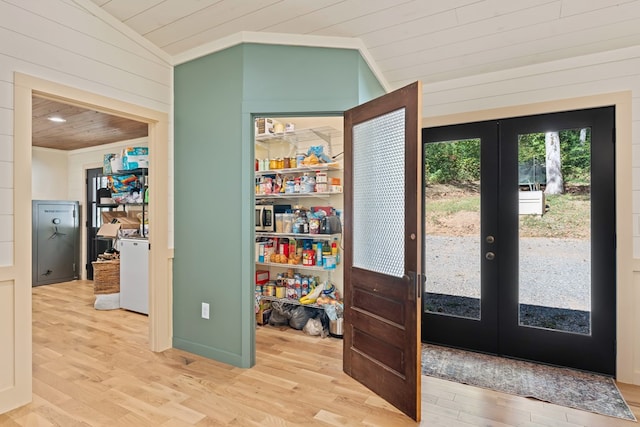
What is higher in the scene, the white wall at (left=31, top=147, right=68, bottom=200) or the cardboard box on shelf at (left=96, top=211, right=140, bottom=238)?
the white wall at (left=31, top=147, right=68, bottom=200)

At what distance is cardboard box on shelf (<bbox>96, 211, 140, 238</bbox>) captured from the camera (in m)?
4.95

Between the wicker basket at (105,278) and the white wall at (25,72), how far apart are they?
2.51 m

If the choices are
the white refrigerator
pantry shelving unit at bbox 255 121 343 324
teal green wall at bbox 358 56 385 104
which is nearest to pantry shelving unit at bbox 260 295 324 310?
pantry shelving unit at bbox 255 121 343 324

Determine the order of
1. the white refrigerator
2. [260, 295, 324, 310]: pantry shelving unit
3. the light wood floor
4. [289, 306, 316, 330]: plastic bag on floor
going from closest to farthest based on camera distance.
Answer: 1. the light wood floor
2. [260, 295, 324, 310]: pantry shelving unit
3. [289, 306, 316, 330]: plastic bag on floor
4. the white refrigerator

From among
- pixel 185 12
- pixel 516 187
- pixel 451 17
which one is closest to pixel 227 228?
pixel 185 12

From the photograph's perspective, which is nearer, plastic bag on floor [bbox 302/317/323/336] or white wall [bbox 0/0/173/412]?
white wall [bbox 0/0/173/412]

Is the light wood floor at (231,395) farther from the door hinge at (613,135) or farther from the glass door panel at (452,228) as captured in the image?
the door hinge at (613,135)

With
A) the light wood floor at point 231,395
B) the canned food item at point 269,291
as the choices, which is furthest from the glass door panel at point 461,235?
the canned food item at point 269,291

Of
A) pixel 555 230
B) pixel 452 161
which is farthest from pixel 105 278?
pixel 555 230

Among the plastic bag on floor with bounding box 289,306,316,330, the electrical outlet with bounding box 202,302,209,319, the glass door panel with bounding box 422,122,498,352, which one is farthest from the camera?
the plastic bag on floor with bounding box 289,306,316,330

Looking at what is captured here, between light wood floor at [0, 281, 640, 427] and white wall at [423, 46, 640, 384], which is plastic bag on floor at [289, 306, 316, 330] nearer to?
light wood floor at [0, 281, 640, 427]

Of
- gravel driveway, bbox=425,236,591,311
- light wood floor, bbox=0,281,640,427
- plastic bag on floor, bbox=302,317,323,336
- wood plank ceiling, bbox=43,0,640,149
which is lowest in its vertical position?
light wood floor, bbox=0,281,640,427

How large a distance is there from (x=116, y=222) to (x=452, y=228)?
16.0ft

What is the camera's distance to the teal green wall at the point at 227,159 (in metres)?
2.74
